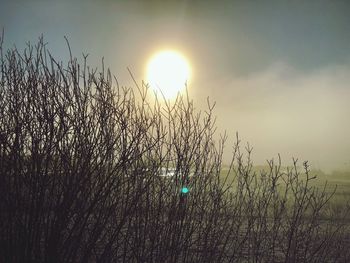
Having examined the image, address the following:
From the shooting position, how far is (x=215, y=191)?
13.9 feet

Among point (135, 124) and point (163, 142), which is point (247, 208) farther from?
point (135, 124)

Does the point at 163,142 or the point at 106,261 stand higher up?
the point at 163,142

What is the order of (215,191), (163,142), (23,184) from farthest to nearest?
(215,191), (163,142), (23,184)

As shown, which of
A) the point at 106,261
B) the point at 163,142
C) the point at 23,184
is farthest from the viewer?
the point at 163,142

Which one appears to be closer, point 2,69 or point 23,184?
point 23,184

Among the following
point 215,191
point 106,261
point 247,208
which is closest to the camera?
point 106,261

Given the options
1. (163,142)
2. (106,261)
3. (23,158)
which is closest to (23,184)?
(23,158)

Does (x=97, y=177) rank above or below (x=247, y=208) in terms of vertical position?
above

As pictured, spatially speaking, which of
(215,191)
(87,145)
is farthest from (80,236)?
(215,191)

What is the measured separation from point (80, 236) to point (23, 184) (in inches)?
26.4

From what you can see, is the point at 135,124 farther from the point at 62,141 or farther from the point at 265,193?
the point at 265,193

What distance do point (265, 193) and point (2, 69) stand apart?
11.2ft

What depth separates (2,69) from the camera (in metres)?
3.59

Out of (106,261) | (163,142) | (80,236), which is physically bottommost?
(106,261)
